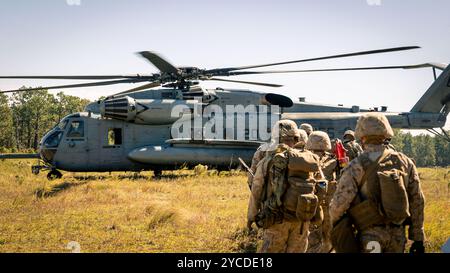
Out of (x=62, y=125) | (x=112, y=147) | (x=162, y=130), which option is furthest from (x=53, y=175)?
(x=162, y=130)

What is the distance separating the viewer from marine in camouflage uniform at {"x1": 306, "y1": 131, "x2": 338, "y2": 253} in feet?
20.2

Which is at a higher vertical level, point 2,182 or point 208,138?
point 208,138

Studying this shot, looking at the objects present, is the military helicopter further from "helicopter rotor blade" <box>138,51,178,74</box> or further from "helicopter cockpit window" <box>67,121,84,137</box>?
"helicopter rotor blade" <box>138,51,178,74</box>

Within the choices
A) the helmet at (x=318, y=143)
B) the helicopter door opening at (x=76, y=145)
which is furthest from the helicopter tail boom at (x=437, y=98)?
the helmet at (x=318, y=143)

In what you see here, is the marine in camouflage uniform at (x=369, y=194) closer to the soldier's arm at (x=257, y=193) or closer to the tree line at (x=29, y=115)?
the soldier's arm at (x=257, y=193)

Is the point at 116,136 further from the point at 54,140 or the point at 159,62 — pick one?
the point at 159,62

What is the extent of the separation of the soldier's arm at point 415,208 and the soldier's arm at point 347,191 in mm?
471

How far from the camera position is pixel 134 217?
364 inches

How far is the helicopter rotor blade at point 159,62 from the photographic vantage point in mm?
11845

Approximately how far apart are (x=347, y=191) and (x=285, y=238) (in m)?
1.17

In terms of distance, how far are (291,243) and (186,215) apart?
4.31m
